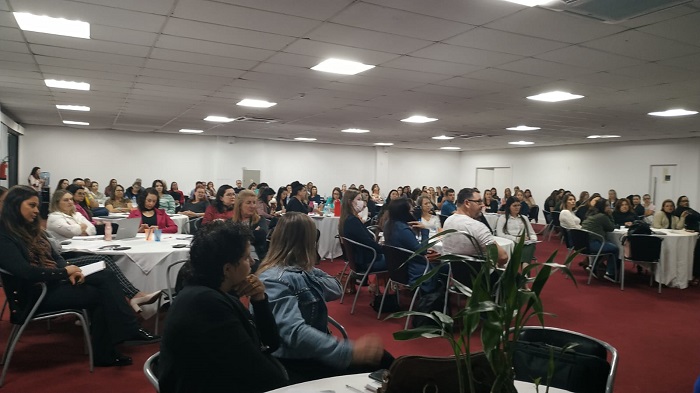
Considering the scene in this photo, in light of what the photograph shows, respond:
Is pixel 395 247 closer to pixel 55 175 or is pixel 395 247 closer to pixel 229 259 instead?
pixel 229 259

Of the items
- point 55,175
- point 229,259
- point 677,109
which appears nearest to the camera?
point 229,259

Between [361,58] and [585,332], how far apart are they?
3537 mm

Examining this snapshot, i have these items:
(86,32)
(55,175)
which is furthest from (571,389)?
(55,175)

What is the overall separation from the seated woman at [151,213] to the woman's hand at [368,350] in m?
4.04

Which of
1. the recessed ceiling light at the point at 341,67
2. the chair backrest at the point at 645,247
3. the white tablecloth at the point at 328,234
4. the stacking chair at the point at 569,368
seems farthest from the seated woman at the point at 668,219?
the stacking chair at the point at 569,368

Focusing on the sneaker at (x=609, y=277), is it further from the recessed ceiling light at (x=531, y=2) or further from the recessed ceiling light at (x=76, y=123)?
the recessed ceiling light at (x=76, y=123)

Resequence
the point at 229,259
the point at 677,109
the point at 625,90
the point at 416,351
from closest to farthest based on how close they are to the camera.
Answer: the point at 229,259 < the point at 416,351 < the point at 625,90 < the point at 677,109

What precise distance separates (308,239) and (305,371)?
0.61 metres

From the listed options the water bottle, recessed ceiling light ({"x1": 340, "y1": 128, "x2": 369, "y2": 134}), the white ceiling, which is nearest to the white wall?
the white ceiling

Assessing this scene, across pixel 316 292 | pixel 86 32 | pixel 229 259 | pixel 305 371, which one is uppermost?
pixel 86 32

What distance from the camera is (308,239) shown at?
229cm

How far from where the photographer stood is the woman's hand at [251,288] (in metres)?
1.85

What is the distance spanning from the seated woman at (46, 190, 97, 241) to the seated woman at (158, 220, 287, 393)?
3636 millimetres

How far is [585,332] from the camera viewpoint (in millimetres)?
4555
